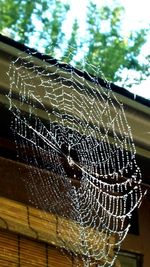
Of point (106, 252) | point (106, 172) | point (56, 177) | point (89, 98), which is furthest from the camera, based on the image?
point (106, 172)

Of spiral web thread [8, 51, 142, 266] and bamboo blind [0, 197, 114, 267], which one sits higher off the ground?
spiral web thread [8, 51, 142, 266]

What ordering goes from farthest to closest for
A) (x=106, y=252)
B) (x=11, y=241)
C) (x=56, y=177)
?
(x=56, y=177)
(x=106, y=252)
(x=11, y=241)

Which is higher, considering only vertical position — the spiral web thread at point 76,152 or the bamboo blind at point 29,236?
the spiral web thread at point 76,152

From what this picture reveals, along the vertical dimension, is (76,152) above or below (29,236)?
above

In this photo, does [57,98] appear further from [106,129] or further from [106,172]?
[106,172]

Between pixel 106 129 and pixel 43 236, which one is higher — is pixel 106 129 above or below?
above

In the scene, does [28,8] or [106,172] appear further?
[28,8]

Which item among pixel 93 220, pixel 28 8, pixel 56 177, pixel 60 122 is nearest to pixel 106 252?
pixel 93 220

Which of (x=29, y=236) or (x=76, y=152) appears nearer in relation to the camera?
(x=29, y=236)
